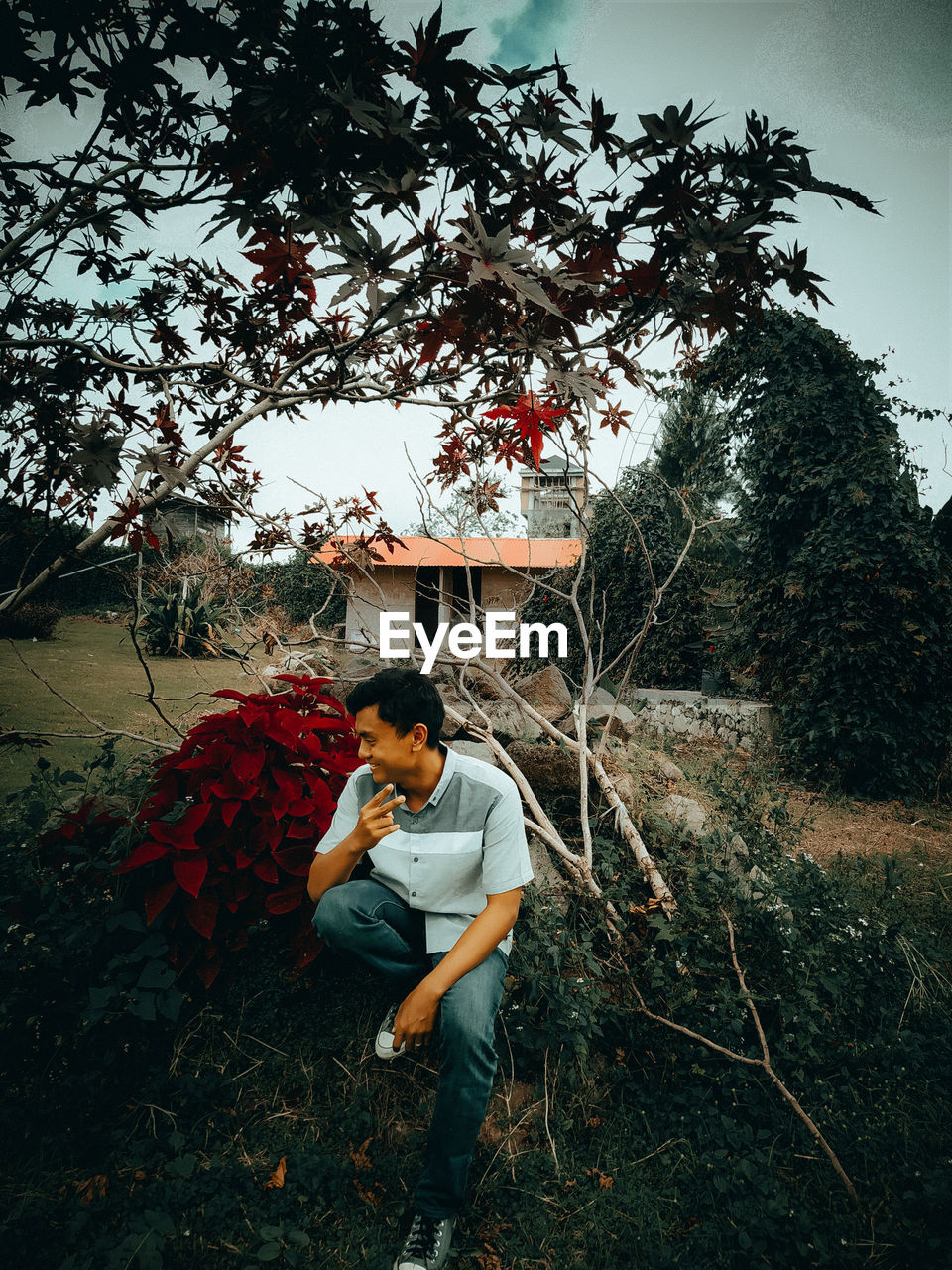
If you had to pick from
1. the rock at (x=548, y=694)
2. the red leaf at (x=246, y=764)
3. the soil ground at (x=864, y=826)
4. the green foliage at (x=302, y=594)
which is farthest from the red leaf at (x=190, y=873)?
the green foliage at (x=302, y=594)

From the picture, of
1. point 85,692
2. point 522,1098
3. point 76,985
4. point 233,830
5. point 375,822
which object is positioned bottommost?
point 522,1098

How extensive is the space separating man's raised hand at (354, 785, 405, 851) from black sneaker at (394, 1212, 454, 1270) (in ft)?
3.02

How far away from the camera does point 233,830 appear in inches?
73.8

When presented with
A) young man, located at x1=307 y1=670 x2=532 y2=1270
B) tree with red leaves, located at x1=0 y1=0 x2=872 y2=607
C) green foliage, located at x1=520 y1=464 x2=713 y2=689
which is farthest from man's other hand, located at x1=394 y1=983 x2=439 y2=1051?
green foliage, located at x1=520 y1=464 x2=713 y2=689

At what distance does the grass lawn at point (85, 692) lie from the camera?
4508mm

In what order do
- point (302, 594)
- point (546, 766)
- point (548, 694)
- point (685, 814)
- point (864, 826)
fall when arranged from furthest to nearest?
point (302, 594)
point (548, 694)
point (864, 826)
point (546, 766)
point (685, 814)

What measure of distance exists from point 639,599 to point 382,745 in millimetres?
7368

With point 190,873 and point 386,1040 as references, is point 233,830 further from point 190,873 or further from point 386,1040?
point 386,1040

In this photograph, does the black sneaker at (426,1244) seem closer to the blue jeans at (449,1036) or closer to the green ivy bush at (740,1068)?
the blue jeans at (449,1036)

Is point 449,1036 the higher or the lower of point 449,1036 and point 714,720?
A: the lower

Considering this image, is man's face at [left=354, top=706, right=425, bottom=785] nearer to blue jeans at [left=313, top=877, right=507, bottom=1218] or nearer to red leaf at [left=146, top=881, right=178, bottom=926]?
blue jeans at [left=313, top=877, right=507, bottom=1218]

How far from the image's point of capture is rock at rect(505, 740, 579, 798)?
11.5 feet

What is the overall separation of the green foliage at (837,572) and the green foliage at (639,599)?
167cm

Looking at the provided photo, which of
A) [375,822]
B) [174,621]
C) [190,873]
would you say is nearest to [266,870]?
[190,873]
